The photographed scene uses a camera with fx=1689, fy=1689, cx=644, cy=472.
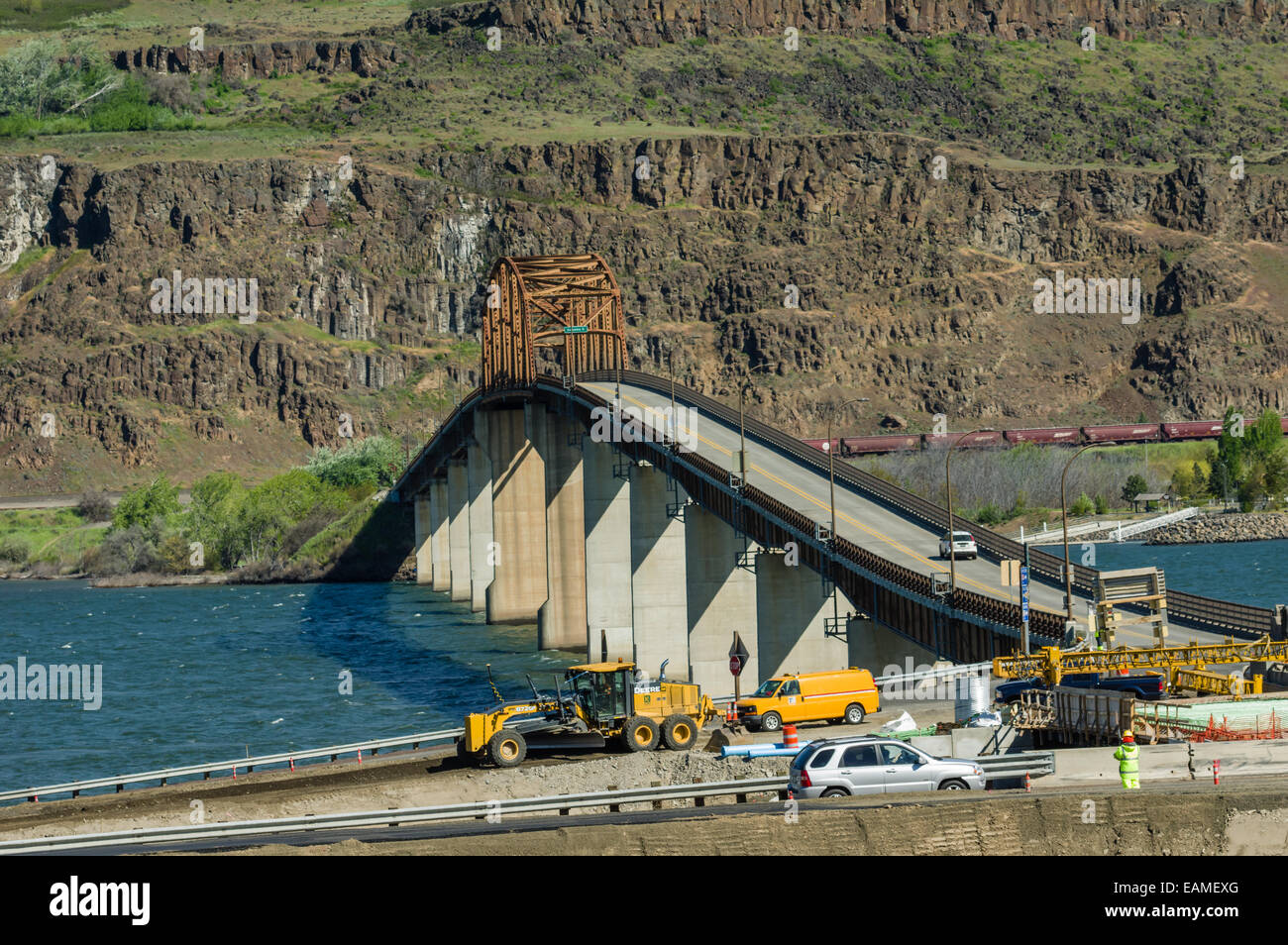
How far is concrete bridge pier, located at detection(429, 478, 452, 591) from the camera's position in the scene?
153 meters

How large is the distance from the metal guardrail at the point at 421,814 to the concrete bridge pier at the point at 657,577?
53.9m

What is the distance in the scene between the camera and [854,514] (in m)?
70.1

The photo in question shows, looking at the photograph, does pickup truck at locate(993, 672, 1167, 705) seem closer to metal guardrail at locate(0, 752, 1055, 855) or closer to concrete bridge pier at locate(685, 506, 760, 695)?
metal guardrail at locate(0, 752, 1055, 855)

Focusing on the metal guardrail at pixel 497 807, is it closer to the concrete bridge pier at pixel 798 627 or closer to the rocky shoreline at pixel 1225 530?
the concrete bridge pier at pixel 798 627

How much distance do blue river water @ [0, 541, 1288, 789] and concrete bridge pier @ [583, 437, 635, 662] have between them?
3865mm

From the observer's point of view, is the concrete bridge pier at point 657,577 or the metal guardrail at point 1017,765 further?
the concrete bridge pier at point 657,577

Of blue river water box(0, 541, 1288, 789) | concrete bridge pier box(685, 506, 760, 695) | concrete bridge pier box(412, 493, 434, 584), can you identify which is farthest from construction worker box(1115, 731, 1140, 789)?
concrete bridge pier box(412, 493, 434, 584)

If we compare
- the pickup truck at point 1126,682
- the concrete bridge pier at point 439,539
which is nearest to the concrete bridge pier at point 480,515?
the concrete bridge pier at point 439,539

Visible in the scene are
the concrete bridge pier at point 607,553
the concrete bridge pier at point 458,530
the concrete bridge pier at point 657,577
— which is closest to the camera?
the concrete bridge pier at point 657,577

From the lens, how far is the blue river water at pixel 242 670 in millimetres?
67750

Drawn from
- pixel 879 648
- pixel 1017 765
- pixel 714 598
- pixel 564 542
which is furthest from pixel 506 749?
pixel 564 542
